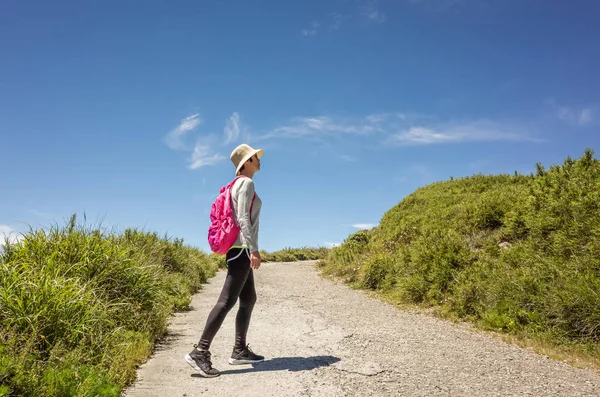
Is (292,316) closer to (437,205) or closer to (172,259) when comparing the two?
(172,259)

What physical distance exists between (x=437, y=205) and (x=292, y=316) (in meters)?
8.98

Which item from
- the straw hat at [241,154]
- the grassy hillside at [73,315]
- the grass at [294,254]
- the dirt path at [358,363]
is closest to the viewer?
the grassy hillside at [73,315]

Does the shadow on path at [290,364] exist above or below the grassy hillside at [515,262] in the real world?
below

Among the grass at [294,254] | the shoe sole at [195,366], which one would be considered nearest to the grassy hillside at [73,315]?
the shoe sole at [195,366]

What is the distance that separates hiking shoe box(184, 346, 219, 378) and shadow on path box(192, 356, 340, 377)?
95 millimetres

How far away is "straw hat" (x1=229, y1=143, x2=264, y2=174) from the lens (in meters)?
5.43

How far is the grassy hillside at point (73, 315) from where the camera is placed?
3.83 meters

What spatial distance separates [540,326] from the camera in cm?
668

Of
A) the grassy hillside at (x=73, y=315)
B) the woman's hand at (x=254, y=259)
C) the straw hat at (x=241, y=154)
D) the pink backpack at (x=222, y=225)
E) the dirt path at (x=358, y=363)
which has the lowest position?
Result: the dirt path at (x=358, y=363)

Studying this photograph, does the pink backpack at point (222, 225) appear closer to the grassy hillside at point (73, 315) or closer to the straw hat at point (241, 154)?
the straw hat at point (241, 154)

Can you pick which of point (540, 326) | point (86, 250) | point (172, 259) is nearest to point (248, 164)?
point (86, 250)

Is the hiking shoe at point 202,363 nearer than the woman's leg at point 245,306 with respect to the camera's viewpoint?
Yes

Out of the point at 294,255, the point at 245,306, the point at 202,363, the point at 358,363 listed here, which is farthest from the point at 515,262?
the point at 294,255

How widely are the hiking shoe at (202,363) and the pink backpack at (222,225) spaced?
1187mm
